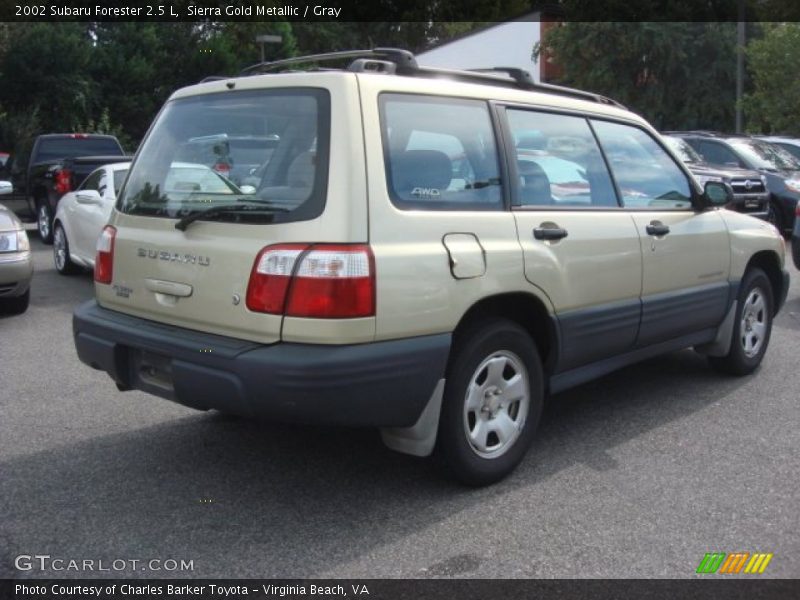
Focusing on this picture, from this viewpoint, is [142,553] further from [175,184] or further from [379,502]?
[175,184]

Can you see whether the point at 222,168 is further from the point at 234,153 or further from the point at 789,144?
the point at 789,144

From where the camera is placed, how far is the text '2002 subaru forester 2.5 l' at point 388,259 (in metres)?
3.42

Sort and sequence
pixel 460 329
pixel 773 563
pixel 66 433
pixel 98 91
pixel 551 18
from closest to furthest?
pixel 773 563 → pixel 460 329 → pixel 66 433 → pixel 98 91 → pixel 551 18

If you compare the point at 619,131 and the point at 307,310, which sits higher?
the point at 619,131

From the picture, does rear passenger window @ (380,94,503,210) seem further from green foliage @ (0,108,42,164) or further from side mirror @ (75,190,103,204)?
green foliage @ (0,108,42,164)

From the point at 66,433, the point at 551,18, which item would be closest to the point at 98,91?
the point at 551,18

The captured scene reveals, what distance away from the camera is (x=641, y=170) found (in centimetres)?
509

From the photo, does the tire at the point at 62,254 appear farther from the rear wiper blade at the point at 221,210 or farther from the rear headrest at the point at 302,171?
the rear headrest at the point at 302,171

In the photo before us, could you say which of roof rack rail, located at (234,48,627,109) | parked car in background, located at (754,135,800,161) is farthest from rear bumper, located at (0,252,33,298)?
parked car in background, located at (754,135,800,161)

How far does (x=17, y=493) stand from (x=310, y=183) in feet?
6.34

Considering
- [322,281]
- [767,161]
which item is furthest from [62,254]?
[767,161]

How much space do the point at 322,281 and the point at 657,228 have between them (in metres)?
2.30

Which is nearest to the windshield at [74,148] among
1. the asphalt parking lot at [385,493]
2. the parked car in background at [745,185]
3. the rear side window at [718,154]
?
the parked car in background at [745,185]

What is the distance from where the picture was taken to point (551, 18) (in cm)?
3456
